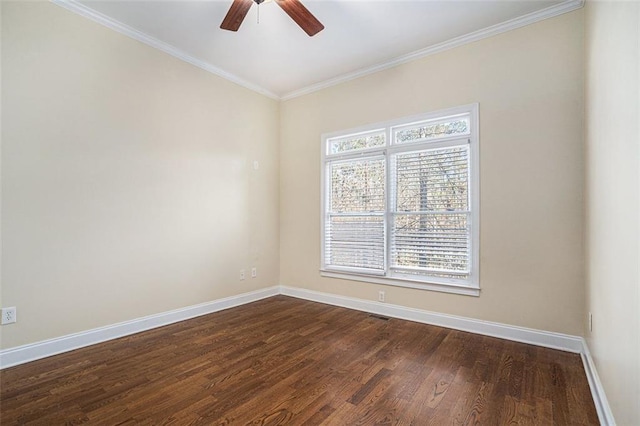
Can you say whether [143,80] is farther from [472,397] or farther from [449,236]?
[472,397]

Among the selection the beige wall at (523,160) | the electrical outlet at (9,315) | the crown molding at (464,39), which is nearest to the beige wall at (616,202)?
the beige wall at (523,160)

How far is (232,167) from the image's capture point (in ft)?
13.7

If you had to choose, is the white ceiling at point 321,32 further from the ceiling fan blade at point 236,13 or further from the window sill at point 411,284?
the window sill at point 411,284

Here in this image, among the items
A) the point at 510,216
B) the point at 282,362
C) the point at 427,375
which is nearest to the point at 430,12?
the point at 510,216

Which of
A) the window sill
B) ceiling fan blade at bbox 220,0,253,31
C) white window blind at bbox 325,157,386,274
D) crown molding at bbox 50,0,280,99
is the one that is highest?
crown molding at bbox 50,0,280,99

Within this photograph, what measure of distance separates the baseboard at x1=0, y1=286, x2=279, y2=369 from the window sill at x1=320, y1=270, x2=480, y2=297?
137 centimetres

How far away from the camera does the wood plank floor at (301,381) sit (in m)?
1.82

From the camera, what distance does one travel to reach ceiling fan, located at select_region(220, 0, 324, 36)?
2398 millimetres

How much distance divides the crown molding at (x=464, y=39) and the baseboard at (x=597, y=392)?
2.96 meters

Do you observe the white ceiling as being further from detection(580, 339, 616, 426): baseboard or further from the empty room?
detection(580, 339, 616, 426): baseboard

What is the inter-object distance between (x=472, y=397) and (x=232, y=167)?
3610 mm

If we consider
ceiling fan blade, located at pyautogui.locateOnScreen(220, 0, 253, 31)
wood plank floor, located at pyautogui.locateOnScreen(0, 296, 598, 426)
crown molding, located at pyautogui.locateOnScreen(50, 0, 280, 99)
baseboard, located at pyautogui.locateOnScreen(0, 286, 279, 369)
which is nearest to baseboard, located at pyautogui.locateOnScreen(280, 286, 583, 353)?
wood plank floor, located at pyautogui.locateOnScreen(0, 296, 598, 426)

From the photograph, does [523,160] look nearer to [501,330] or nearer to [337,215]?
[501,330]

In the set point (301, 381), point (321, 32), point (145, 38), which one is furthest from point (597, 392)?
point (145, 38)
